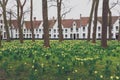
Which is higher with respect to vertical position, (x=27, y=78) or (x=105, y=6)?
(x=105, y=6)

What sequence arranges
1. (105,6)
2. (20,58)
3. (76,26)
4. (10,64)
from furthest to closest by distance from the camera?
1. (76,26)
2. (105,6)
3. (20,58)
4. (10,64)

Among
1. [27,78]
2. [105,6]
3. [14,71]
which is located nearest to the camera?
[27,78]

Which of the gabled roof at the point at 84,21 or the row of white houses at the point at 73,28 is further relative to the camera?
the gabled roof at the point at 84,21

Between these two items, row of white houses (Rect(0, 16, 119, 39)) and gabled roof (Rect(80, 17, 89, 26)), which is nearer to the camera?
row of white houses (Rect(0, 16, 119, 39))

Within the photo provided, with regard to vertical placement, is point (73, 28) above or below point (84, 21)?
below

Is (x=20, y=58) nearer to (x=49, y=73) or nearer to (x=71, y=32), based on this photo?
(x=49, y=73)

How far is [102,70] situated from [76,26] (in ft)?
Result: 351

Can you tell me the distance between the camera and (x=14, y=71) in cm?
1141

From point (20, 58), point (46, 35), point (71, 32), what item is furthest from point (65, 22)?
point (20, 58)

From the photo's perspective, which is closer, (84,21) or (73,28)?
(84,21)

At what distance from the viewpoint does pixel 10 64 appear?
1262cm

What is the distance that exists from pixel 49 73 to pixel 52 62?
1.75 meters

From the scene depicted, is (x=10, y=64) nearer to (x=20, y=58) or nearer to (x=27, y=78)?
(x=20, y=58)

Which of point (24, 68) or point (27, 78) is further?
point (24, 68)
